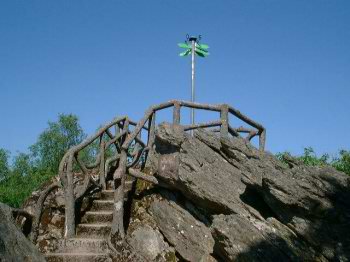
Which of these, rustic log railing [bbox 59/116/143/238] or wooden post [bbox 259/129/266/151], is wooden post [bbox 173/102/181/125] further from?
wooden post [bbox 259/129/266/151]

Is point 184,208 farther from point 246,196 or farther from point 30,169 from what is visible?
point 30,169

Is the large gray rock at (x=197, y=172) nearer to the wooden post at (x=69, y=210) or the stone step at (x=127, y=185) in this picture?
the stone step at (x=127, y=185)

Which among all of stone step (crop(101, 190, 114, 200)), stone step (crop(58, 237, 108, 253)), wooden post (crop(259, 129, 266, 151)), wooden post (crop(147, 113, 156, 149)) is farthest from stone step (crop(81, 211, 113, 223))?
wooden post (crop(259, 129, 266, 151))

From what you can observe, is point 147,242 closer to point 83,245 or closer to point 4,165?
point 83,245

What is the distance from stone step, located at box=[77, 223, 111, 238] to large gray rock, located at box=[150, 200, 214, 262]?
1.05 metres

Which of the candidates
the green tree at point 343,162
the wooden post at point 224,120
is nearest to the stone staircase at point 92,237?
the wooden post at point 224,120

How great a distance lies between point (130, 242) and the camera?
9.20 metres

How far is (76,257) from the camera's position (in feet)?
28.1

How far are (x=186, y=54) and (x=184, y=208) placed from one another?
21146 mm

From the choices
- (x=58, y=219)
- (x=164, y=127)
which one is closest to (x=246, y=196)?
(x=164, y=127)

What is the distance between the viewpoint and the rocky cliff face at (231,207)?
7727 millimetres

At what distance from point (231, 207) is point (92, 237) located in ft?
9.45

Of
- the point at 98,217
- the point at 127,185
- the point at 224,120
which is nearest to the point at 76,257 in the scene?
the point at 98,217

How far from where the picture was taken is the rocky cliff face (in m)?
7.73
